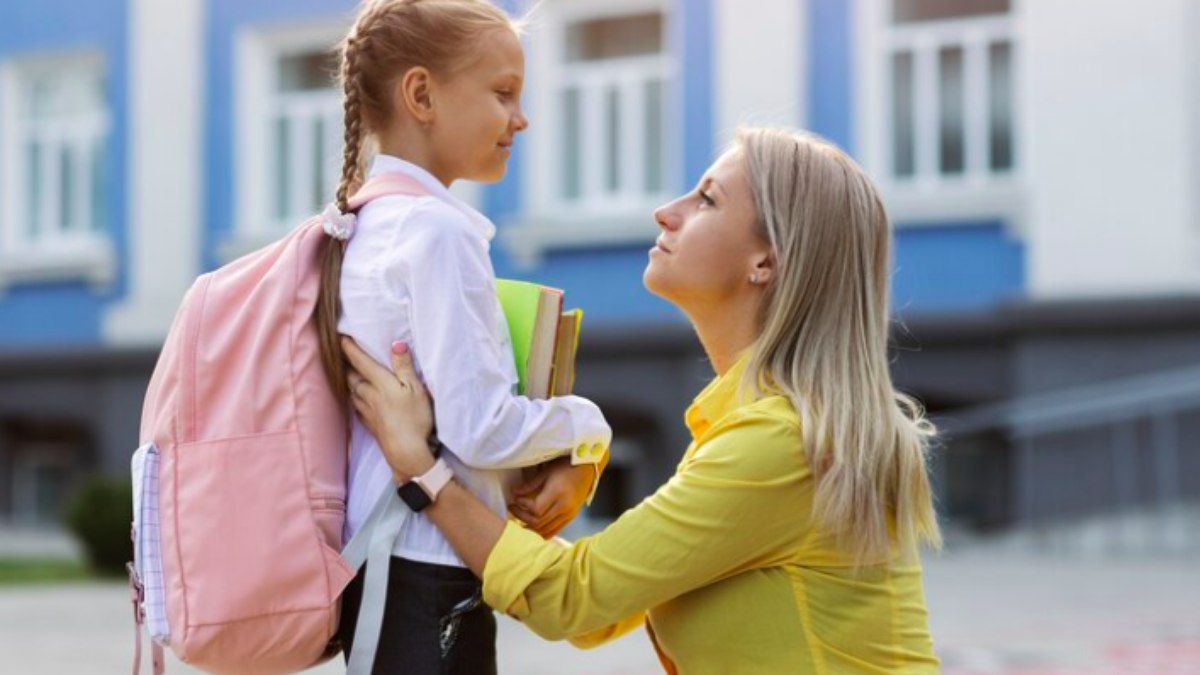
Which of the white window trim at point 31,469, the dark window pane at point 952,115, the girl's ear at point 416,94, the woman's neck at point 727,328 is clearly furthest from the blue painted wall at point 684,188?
the girl's ear at point 416,94

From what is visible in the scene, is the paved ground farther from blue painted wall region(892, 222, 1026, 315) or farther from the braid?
the braid

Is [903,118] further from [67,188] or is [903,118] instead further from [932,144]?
[67,188]

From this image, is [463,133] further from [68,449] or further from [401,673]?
[68,449]

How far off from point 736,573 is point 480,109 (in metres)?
0.78

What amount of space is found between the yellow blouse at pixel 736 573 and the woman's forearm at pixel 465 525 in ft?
0.06

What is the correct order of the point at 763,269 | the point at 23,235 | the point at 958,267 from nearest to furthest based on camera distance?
the point at 763,269, the point at 958,267, the point at 23,235

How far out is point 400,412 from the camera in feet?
8.77

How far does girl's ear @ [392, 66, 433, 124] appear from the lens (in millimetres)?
2828

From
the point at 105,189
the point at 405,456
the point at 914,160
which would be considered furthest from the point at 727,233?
the point at 105,189

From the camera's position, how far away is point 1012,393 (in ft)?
43.9

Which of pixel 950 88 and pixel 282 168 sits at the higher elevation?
pixel 950 88

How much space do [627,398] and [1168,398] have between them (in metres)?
4.11

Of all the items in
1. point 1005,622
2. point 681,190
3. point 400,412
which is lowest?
point 1005,622

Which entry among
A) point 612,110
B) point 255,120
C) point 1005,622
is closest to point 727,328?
point 1005,622
